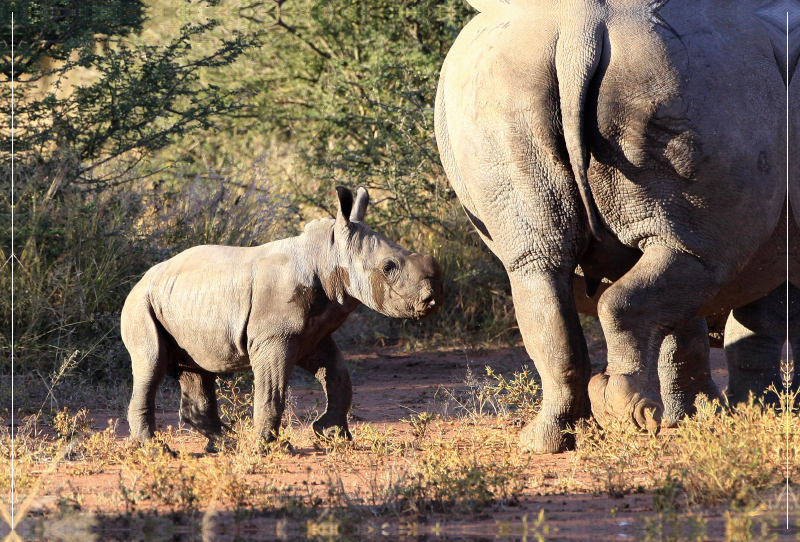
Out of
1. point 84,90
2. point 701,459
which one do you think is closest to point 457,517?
point 701,459

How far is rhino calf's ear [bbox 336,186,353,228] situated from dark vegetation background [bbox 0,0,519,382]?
2.32 m


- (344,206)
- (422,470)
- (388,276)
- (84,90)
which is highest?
(84,90)

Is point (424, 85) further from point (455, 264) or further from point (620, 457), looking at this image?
point (620, 457)

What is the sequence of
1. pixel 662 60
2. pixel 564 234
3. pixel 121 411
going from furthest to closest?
1. pixel 121 411
2. pixel 564 234
3. pixel 662 60

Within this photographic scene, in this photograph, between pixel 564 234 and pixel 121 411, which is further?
pixel 121 411

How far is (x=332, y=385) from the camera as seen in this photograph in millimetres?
5254

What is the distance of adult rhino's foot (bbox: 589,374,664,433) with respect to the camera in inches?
169

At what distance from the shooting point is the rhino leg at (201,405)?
5.42 meters

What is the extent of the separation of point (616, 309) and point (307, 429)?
1.94m

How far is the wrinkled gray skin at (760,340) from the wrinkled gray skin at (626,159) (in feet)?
2.51

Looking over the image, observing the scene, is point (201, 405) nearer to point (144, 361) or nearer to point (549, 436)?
point (144, 361)

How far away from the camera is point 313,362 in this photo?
530 cm

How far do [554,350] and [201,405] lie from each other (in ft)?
6.20

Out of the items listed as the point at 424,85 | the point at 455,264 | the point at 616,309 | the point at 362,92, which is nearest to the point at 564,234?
the point at 616,309
